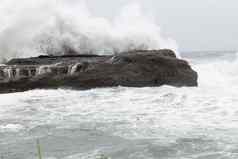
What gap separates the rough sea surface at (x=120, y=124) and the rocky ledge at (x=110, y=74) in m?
0.85

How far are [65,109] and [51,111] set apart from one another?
398 mm

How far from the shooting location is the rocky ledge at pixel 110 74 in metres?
16.0

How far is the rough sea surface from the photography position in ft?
24.2

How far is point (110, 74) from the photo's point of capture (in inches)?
633

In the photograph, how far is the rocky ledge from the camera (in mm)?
16000

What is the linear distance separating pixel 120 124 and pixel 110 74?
665cm

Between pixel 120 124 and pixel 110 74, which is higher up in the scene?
pixel 120 124

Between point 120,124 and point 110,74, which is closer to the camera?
point 120,124

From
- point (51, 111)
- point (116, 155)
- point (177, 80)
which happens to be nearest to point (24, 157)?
point (116, 155)

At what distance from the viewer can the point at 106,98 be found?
1365cm

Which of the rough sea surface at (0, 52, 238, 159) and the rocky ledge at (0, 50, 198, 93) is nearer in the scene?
the rough sea surface at (0, 52, 238, 159)

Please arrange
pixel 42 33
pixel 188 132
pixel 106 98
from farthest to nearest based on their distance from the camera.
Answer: pixel 42 33
pixel 106 98
pixel 188 132

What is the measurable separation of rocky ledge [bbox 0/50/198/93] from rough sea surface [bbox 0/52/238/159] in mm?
854

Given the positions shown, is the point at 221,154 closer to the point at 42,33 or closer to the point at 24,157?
the point at 24,157
